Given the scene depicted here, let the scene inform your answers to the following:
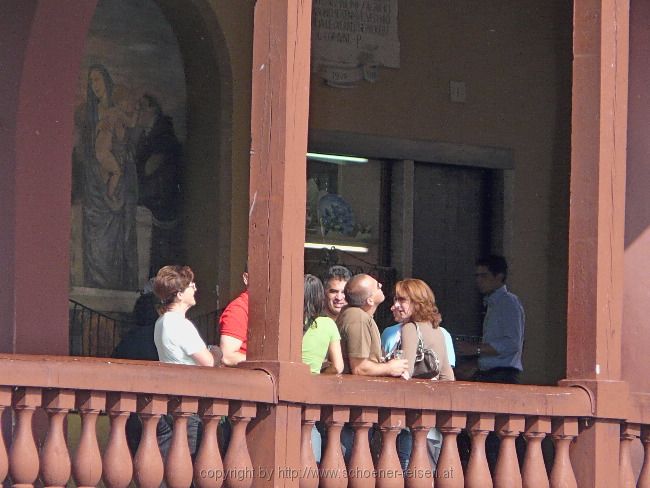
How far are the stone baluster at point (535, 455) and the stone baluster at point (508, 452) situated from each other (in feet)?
0.16

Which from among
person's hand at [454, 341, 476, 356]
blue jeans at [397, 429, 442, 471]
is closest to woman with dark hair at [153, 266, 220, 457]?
blue jeans at [397, 429, 442, 471]

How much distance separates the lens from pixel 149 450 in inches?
291

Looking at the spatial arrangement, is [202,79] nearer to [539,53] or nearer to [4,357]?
[539,53]

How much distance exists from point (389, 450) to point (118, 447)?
124cm

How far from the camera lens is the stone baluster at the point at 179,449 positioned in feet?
24.5

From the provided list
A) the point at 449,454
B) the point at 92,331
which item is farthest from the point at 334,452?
the point at 92,331

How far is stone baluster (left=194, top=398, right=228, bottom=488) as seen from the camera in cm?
752

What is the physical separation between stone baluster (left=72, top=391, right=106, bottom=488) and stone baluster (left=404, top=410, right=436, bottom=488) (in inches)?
56.1

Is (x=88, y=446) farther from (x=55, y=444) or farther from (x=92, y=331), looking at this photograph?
(x=92, y=331)

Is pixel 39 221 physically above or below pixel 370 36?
below

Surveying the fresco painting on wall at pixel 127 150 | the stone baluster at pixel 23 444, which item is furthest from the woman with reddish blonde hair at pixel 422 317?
the fresco painting on wall at pixel 127 150

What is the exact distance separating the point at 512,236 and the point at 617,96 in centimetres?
460

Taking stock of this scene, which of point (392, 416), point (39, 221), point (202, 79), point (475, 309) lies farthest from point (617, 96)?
point (475, 309)

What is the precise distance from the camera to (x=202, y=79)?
11.8m
